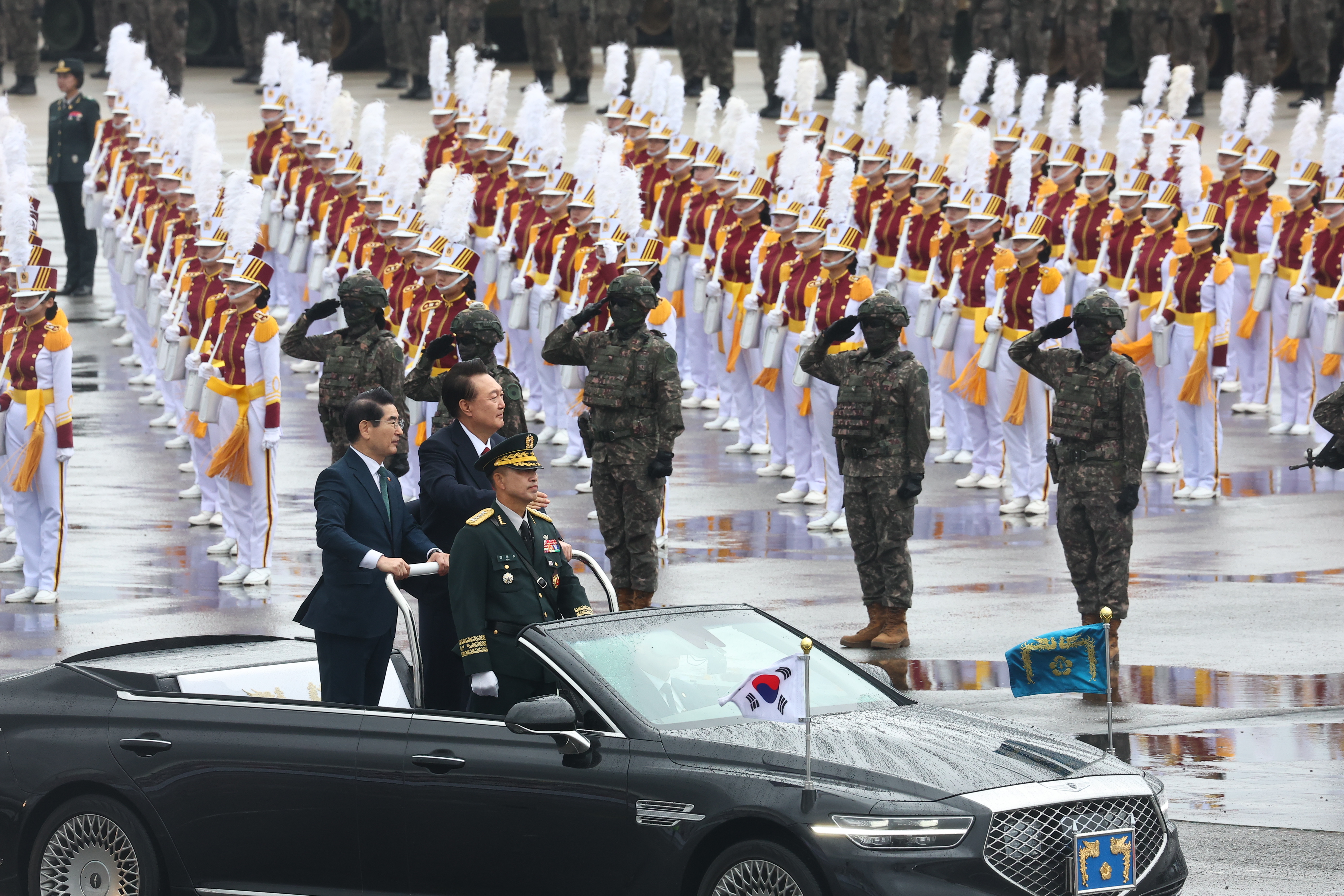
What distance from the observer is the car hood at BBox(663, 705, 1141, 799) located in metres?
6.70

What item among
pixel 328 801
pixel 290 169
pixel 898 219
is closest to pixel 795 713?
pixel 328 801

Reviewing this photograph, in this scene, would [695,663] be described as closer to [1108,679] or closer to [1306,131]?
[1108,679]


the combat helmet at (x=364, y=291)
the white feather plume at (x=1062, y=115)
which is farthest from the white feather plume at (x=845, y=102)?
the combat helmet at (x=364, y=291)

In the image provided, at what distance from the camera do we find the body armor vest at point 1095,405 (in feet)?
39.0

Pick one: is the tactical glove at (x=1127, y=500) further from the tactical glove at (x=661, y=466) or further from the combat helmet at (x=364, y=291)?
the combat helmet at (x=364, y=291)

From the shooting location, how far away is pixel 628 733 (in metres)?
6.98

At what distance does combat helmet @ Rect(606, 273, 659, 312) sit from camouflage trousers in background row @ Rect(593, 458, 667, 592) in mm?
860

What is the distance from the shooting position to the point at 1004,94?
80.6 ft

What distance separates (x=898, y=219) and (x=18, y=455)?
8.55 m

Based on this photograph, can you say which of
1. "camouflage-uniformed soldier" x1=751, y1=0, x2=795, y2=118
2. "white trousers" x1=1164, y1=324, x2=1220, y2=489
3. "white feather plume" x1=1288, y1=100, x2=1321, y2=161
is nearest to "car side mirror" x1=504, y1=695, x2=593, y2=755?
"white trousers" x1=1164, y1=324, x2=1220, y2=489

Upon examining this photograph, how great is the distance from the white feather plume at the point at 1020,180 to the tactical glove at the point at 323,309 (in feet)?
26.7

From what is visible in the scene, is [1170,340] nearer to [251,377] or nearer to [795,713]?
[251,377]

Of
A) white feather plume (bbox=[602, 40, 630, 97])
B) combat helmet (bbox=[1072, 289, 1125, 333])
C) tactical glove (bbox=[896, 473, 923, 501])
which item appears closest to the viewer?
combat helmet (bbox=[1072, 289, 1125, 333])

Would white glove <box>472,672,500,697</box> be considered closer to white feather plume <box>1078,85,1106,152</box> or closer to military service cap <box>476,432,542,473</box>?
military service cap <box>476,432,542,473</box>
